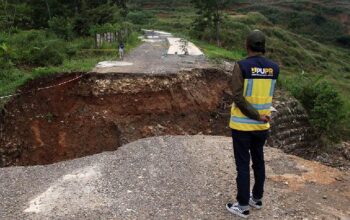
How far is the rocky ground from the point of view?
18.5 feet

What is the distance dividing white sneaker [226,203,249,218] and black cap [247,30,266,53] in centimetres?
191

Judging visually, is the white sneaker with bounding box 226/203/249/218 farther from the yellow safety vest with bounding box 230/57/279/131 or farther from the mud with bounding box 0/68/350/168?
the mud with bounding box 0/68/350/168

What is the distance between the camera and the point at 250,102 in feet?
17.0

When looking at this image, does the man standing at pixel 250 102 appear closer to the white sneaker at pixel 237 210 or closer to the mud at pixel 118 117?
the white sneaker at pixel 237 210

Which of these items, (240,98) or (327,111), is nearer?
(240,98)

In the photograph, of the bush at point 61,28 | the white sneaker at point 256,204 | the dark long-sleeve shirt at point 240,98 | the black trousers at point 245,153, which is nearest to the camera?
the dark long-sleeve shirt at point 240,98

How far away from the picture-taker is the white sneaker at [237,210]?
5.39 metres

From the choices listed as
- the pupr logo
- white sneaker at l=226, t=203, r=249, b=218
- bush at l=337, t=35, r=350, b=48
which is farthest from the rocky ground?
bush at l=337, t=35, r=350, b=48

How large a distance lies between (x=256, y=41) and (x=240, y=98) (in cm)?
68

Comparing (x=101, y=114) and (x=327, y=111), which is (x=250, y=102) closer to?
(x=101, y=114)

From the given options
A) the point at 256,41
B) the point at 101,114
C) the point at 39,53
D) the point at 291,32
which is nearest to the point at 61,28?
the point at 39,53

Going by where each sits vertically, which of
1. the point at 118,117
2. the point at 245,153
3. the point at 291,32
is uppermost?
the point at 245,153

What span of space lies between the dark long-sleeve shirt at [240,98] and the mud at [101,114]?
5.92 meters

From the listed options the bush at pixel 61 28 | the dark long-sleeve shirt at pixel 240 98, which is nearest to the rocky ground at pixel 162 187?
the dark long-sleeve shirt at pixel 240 98
